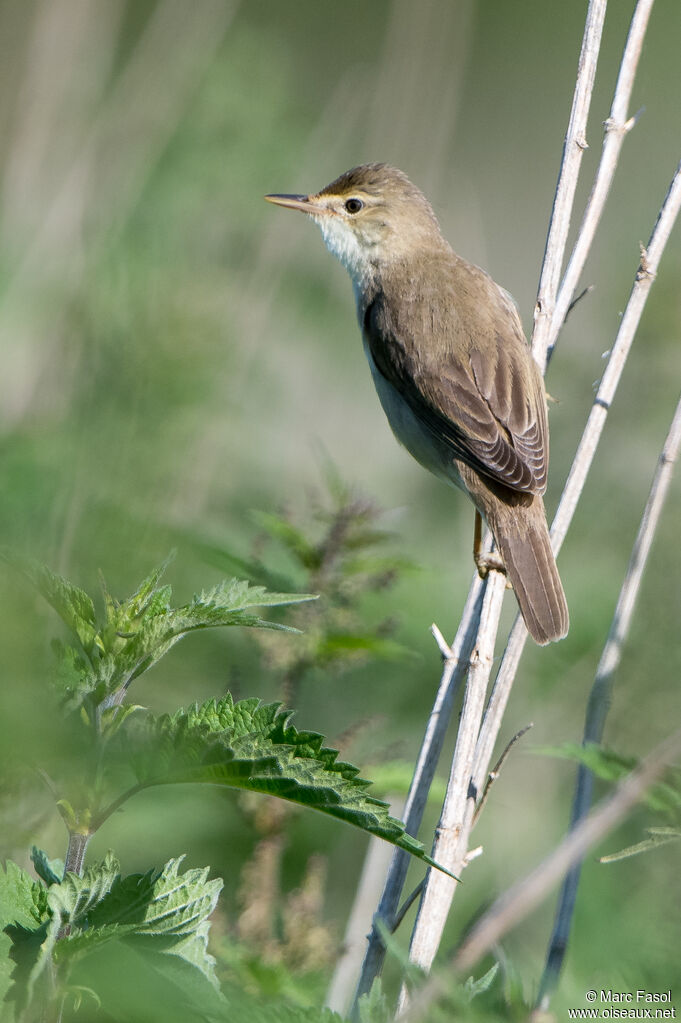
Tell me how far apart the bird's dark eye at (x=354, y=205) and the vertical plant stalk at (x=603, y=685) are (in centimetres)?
167

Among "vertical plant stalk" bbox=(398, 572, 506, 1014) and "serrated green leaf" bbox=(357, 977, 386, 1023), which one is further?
"vertical plant stalk" bbox=(398, 572, 506, 1014)

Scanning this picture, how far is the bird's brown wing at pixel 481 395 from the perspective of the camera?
9.27 feet

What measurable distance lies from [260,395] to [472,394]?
129cm

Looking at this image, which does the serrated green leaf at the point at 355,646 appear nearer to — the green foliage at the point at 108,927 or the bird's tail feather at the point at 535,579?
the bird's tail feather at the point at 535,579

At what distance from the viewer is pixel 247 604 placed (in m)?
1.36

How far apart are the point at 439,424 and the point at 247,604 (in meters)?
1.71

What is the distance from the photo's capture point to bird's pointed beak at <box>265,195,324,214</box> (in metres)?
3.45

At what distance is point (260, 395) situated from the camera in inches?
158

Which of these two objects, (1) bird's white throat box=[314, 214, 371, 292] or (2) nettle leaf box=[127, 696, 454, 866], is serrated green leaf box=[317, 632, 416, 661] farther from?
(1) bird's white throat box=[314, 214, 371, 292]

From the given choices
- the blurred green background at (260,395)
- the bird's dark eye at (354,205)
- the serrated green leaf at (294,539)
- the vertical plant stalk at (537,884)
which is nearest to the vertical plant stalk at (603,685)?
the blurred green background at (260,395)

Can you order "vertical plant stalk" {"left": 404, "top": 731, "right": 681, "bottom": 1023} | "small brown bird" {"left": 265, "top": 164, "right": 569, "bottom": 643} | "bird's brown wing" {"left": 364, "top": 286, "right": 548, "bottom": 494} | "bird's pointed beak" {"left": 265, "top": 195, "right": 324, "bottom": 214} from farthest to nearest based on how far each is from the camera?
"bird's pointed beak" {"left": 265, "top": 195, "right": 324, "bottom": 214} < "bird's brown wing" {"left": 364, "top": 286, "right": 548, "bottom": 494} < "small brown bird" {"left": 265, "top": 164, "right": 569, "bottom": 643} < "vertical plant stalk" {"left": 404, "top": 731, "right": 681, "bottom": 1023}

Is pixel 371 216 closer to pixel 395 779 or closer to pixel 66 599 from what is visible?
pixel 395 779

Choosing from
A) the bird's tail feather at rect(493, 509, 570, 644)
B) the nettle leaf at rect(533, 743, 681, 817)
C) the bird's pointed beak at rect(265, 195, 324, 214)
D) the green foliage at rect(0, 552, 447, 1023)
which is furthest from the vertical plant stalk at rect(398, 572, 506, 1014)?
the bird's pointed beak at rect(265, 195, 324, 214)

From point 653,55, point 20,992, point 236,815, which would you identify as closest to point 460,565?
point 236,815
